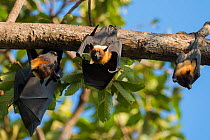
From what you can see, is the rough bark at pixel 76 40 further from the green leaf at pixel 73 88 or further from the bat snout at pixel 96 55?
the green leaf at pixel 73 88

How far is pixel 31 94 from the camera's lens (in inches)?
258

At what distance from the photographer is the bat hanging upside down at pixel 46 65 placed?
576cm

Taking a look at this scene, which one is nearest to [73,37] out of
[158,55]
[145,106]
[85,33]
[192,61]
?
[85,33]

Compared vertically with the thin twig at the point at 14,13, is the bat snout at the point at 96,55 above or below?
below

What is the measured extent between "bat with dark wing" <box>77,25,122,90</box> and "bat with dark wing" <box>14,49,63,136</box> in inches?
23.0

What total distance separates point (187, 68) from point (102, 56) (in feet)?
3.79

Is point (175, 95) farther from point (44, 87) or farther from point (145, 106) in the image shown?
point (44, 87)

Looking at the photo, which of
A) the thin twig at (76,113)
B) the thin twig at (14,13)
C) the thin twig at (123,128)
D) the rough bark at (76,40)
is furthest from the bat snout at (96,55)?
the thin twig at (123,128)

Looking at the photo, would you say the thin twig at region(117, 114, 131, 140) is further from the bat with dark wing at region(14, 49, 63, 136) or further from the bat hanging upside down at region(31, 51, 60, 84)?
the bat hanging upside down at region(31, 51, 60, 84)

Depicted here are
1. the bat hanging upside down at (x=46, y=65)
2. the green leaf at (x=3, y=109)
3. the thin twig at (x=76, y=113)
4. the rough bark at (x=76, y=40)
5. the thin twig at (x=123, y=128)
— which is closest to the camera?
the rough bark at (x=76, y=40)

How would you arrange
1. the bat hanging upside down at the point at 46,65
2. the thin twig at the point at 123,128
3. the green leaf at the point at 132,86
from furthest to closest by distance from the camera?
the thin twig at the point at 123,128 → the green leaf at the point at 132,86 → the bat hanging upside down at the point at 46,65

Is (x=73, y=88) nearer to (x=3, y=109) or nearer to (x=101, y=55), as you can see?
(x=101, y=55)

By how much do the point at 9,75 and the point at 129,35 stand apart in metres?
2.14

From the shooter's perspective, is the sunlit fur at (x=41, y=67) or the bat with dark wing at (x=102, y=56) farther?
the sunlit fur at (x=41, y=67)
